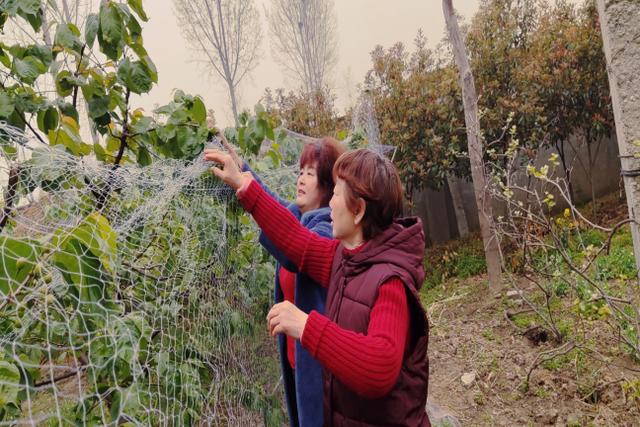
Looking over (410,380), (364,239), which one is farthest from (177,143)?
(410,380)

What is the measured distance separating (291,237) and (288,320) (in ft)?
1.23

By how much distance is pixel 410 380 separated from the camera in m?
1.00

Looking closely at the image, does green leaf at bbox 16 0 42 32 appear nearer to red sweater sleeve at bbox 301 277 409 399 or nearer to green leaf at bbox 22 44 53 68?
green leaf at bbox 22 44 53 68

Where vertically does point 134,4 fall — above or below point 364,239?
above

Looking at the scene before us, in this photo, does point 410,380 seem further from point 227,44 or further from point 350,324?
point 227,44

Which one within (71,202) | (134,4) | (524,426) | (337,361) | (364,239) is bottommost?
(524,426)

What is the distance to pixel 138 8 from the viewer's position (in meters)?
1.27

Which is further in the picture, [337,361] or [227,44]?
[227,44]

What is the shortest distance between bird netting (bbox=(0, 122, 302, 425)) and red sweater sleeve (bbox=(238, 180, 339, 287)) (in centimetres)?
15

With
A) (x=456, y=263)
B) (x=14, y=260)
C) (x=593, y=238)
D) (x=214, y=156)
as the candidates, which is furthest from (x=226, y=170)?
(x=456, y=263)

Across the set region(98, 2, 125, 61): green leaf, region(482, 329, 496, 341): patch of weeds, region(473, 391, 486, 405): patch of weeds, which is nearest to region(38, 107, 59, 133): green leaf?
region(98, 2, 125, 61): green leaf

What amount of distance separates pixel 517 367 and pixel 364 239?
223cm

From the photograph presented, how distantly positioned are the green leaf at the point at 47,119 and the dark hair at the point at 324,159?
0.70 m

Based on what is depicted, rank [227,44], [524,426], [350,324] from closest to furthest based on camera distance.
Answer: [350,324] → [524,426] → [227,44]
